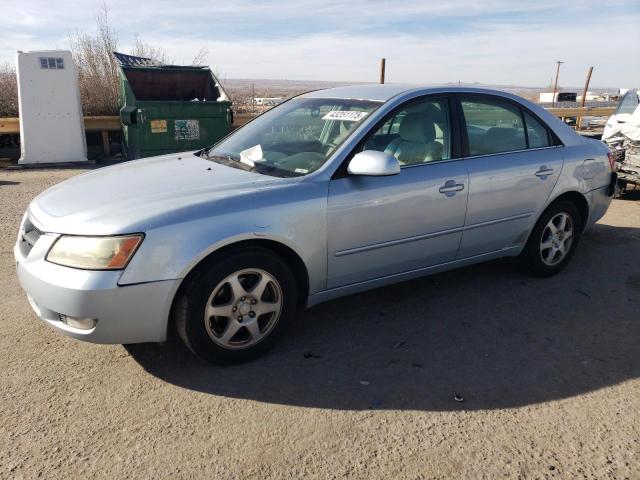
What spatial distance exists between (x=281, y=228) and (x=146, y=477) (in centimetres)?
141

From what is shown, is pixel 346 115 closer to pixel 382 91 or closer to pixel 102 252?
pixel 382 91

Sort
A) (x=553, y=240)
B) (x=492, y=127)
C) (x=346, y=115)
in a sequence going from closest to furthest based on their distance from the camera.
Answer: (x=346, y=115), (x=492, y=127), (x=553, y=240)

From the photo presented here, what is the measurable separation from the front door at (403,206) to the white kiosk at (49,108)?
8.19 metres

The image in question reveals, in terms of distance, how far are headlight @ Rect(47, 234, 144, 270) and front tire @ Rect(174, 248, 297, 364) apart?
1.16ft

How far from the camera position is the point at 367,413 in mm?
2764

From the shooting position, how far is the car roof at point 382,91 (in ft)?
12.7

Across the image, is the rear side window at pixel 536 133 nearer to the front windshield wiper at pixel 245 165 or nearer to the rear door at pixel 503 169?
the rear door at pixel 503 169

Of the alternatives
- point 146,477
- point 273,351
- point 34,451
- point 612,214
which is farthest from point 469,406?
point 612,214

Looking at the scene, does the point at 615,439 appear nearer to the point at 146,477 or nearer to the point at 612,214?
the point at 146,477

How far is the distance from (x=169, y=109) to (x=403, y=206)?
725 centimetres

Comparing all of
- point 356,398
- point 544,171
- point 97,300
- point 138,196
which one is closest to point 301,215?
point 138,196

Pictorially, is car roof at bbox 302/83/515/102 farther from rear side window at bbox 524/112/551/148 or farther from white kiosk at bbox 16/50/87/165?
white kiosk at bbox 16/50/87/165

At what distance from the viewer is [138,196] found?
Result: 121 inches

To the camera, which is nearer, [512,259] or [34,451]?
[34,451]
